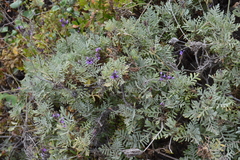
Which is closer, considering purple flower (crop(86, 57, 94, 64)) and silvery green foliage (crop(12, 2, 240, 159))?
silvery green foliage (crop(12, 2, 240, 159))

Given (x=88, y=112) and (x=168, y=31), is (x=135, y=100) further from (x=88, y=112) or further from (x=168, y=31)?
(x=168, y=31)

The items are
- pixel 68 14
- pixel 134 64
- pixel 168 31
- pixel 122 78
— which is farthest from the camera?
pixel 68 14

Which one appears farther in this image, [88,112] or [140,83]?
[88,112]

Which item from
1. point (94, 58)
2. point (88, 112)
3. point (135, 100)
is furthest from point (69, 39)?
point (135, 100)

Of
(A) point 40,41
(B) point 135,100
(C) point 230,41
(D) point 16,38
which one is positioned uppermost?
(C) point 230,41

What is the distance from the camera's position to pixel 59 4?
2666 mm

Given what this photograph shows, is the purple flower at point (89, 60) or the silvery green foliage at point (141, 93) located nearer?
the silvery green foliage at point (141, 93)

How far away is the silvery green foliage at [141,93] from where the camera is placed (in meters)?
1.28

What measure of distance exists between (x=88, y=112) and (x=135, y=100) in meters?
0.28

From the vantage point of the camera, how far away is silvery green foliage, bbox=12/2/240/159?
128 centimetres

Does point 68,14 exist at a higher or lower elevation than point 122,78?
lower

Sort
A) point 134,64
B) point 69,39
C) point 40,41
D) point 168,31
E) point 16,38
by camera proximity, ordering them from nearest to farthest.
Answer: point 134,64
point 168,31
point 69,39
point 40,41
point 16,38

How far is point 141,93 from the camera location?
1305 millimetres

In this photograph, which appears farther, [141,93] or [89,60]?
[89,60]
